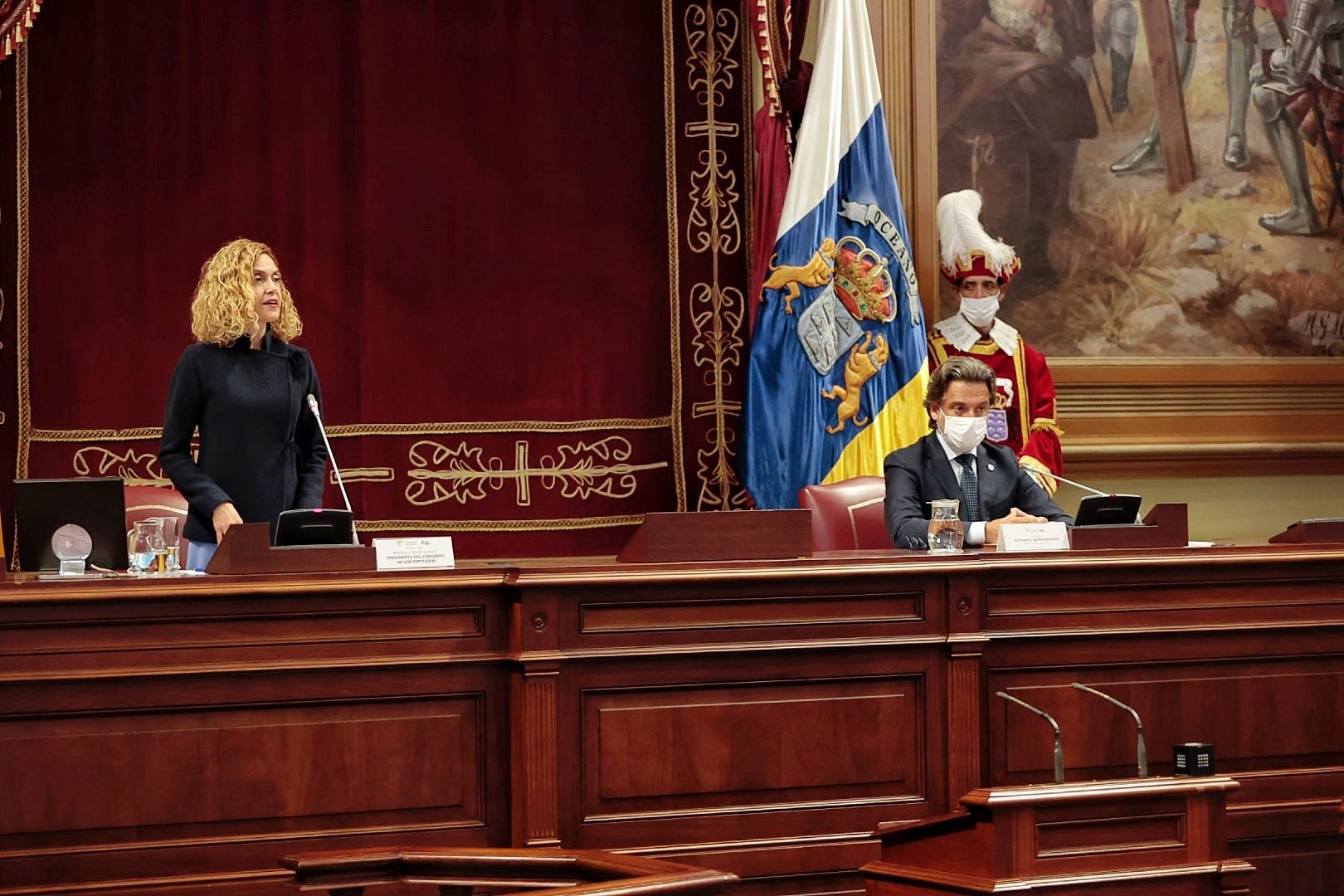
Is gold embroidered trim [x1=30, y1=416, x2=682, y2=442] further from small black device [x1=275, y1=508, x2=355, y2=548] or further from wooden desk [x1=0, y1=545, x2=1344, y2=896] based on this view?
wooden desk [x1=0, y1=545, x2=1344, y2=896]

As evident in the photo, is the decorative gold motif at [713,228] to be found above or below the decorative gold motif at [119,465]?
above

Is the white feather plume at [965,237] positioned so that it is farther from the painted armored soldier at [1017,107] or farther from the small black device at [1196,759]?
the small black device at [1196,759]

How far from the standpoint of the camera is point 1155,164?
21.7 feet

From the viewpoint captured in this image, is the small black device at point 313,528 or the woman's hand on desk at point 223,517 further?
the woman's hand on desk at point 223,517

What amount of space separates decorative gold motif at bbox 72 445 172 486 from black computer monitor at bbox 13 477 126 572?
2.36 metres

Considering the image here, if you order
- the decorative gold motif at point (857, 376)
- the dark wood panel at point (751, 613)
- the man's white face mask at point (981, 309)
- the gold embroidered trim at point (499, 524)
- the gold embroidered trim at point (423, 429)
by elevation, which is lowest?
the dark wood panel at point (751, 613)

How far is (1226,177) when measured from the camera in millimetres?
6668

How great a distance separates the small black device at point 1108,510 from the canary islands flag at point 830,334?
5.66 ft

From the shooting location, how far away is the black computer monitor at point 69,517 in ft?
11.7

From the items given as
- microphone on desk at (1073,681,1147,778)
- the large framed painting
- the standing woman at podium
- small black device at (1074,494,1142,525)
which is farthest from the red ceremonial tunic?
the standing woman at podium

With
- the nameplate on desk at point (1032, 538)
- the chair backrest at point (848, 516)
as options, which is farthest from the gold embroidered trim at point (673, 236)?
the nameplate on desk at point (1032, 538)

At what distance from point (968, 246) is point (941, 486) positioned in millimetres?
1632

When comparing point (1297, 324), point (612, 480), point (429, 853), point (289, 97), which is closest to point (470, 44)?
point (289, 97)

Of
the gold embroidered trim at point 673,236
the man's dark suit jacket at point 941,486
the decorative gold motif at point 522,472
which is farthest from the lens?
the gold embroidered trim at point 673,236
